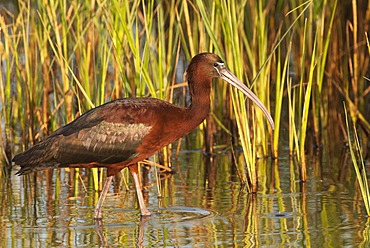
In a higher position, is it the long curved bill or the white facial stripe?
the white facial stripe

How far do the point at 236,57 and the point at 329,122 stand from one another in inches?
118

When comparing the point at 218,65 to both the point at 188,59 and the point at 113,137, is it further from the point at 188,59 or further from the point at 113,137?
the point at 188,59

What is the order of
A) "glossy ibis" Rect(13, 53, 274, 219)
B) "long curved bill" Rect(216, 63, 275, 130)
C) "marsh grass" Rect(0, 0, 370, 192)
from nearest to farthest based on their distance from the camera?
"glossy ibis" Rect(13, 53, 274, 219) < "long curved bill" Rect(216, 63, 275, 130) < "marsh grass" Rect(0, 0, 370, 192)

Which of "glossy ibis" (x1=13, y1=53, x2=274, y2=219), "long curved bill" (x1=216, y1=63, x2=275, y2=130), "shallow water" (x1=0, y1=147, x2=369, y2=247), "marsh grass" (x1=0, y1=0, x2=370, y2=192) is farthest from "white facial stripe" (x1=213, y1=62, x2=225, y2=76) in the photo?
"shallow water" (x1=0, y1=147, x2=369, y2=247)

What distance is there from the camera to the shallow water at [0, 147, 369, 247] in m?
6.84

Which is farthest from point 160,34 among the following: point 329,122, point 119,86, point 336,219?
point 329,122

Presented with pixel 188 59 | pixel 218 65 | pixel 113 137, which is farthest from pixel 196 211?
pixel 188 59

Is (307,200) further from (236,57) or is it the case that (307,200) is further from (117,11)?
(117,11)

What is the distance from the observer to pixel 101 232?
7.20m

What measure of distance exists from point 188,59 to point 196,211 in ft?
7.96

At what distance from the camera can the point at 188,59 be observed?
32.0ft

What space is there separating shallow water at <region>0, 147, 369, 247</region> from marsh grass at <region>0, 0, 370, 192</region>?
261mm

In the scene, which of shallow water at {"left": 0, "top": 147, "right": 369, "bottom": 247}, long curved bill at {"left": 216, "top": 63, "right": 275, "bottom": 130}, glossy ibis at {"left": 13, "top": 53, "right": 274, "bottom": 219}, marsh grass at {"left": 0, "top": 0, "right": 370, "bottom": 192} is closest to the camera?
shallow water at {"left": 0, "top": 147, "right": 369, "bottom": 247}

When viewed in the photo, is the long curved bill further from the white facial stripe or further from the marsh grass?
the marsh grass
